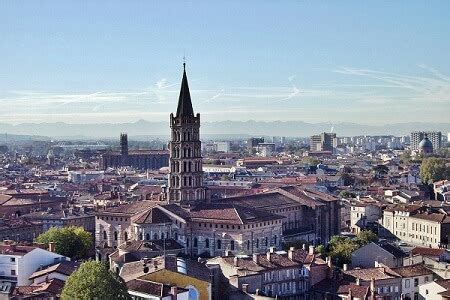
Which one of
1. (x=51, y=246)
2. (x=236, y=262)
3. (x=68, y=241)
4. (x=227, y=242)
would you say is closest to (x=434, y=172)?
(x=227, y=242)

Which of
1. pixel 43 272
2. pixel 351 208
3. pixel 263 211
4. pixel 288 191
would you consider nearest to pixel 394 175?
pixel 351 208

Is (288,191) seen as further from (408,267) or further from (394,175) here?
(394,175)

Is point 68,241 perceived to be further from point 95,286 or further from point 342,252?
point 95,286

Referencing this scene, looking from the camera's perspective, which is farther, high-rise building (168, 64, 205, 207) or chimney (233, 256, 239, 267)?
high-rise building (168, 64, 205, 207)

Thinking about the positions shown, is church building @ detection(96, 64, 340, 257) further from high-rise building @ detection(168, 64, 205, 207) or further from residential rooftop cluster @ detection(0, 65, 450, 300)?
residential rooftop cluster @ detection(0, 65, 450, 300)

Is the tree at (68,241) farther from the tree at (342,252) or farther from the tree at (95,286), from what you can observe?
the tree at (95,286)

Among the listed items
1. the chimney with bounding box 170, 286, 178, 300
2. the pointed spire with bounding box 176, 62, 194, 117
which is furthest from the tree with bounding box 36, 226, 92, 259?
the chimney with bounding box 170, 286, 178, 300
